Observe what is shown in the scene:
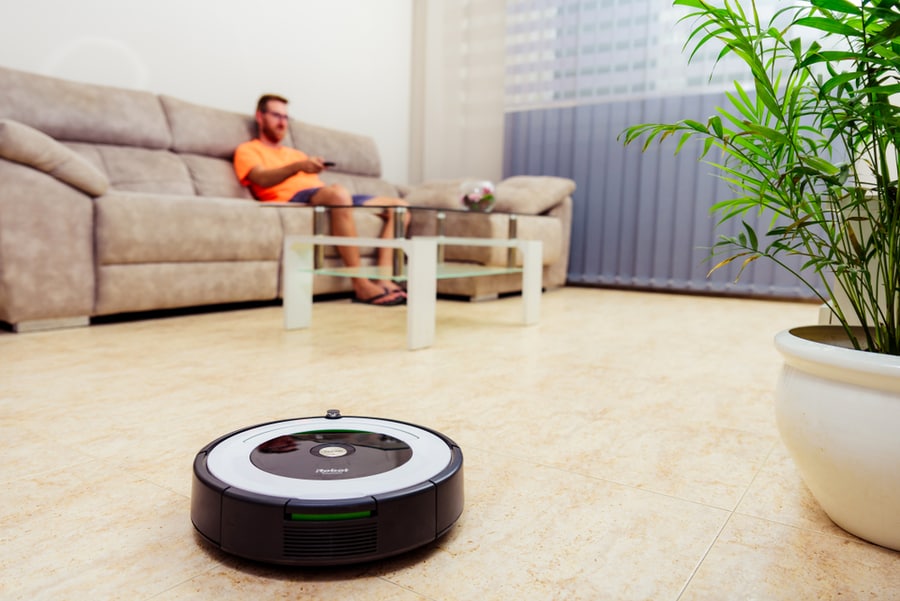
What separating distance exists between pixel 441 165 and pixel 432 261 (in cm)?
264

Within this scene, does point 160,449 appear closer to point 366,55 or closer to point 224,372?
point 224,372

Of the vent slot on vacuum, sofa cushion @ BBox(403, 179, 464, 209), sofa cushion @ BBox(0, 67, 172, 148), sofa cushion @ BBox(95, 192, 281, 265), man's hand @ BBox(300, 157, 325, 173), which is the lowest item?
the vent slot on vacuum

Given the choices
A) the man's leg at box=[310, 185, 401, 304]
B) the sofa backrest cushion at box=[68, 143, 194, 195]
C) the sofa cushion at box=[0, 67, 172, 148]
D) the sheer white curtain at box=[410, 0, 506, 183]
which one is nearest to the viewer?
the sofa cushion at box=[0, 67, 172, 148]

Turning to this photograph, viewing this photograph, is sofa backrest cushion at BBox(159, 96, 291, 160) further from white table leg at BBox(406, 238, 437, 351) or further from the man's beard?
white table leg at BBox(406, 238, 437, 351)

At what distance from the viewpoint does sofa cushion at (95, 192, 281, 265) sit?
198cm

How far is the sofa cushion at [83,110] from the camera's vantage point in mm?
2242

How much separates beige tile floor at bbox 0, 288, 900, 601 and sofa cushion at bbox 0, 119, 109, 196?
0.43 m

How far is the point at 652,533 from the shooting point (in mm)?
712

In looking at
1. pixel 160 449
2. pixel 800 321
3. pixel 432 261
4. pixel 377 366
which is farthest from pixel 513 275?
pixel 160 449

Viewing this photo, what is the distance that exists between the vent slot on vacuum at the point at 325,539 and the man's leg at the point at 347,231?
2.01 meters

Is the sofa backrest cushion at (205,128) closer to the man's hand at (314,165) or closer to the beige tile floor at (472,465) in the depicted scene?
the man's hand at (314,165)

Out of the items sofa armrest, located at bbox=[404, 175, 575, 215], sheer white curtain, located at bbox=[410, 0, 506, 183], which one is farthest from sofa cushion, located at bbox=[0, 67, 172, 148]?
sheer white curtain, located at bbox=[410, 0, 506, 183]

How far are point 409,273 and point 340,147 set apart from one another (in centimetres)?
197

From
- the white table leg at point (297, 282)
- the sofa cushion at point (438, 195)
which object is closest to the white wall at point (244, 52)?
the sofa cushion at point (438, 195)
